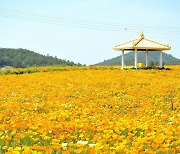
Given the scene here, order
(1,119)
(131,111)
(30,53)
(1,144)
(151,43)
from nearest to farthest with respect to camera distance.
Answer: (1,144) < (1,119) < (131,111) < (151,43) < (30,53)

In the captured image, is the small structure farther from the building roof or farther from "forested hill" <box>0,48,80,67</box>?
"forested hill" <box>0,48,80,67</box>

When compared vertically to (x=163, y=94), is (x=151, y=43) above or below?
above

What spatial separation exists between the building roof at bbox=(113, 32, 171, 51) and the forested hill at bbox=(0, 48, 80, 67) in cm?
7896

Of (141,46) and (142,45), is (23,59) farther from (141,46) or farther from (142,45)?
(141,46)

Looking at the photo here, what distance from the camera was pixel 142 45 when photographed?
4766 centimetres

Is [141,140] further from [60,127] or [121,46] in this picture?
[121,46]

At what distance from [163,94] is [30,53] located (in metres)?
133

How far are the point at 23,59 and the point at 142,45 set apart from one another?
9523 cm

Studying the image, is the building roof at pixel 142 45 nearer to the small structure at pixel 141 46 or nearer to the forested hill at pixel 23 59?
the small structure at pixel 141 46

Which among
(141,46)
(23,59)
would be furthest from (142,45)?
(23,59)

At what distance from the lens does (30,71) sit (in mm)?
39094

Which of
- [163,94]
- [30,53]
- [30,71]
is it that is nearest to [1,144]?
[163,94]

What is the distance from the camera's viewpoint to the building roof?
4716cm

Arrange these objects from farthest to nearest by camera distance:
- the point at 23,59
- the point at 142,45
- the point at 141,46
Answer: the point at 23,59, the point at 142,45, the point at 141,46
